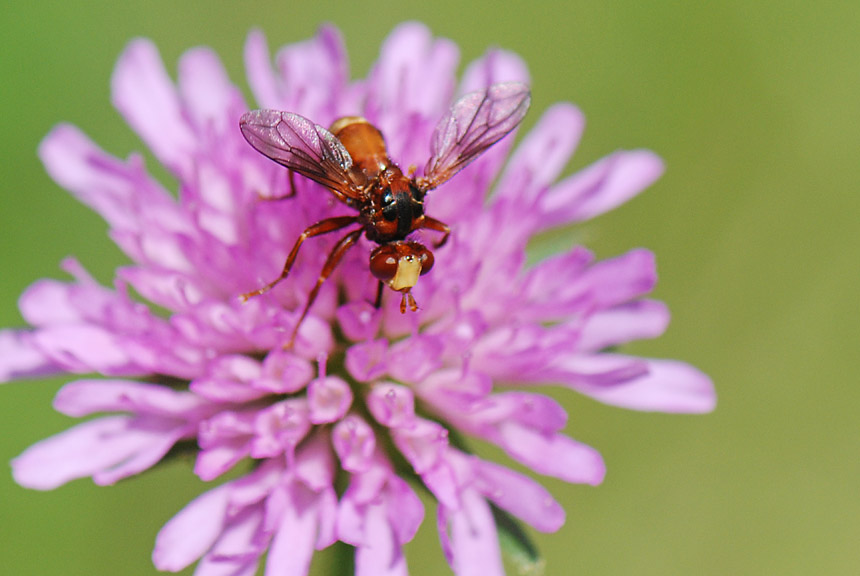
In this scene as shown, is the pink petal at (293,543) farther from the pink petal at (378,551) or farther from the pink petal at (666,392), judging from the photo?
the pink petal at (666,392)

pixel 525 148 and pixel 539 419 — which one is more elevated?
pixel 525 148

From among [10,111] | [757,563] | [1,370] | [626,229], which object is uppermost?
[10,111]

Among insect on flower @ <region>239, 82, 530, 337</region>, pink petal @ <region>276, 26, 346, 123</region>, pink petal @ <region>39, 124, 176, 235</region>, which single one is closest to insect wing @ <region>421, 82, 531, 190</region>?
insect on flower @ <region>239, 82, 530, 337</region>

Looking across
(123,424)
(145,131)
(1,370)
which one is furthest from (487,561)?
(145,131)

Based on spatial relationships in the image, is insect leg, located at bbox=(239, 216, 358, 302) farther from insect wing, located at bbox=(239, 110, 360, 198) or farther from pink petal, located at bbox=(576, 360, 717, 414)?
pink petal, located at bbox=(576, 360, 717, 414)

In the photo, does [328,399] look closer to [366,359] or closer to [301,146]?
[366,359]

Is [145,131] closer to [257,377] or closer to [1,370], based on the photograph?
[1,370]
